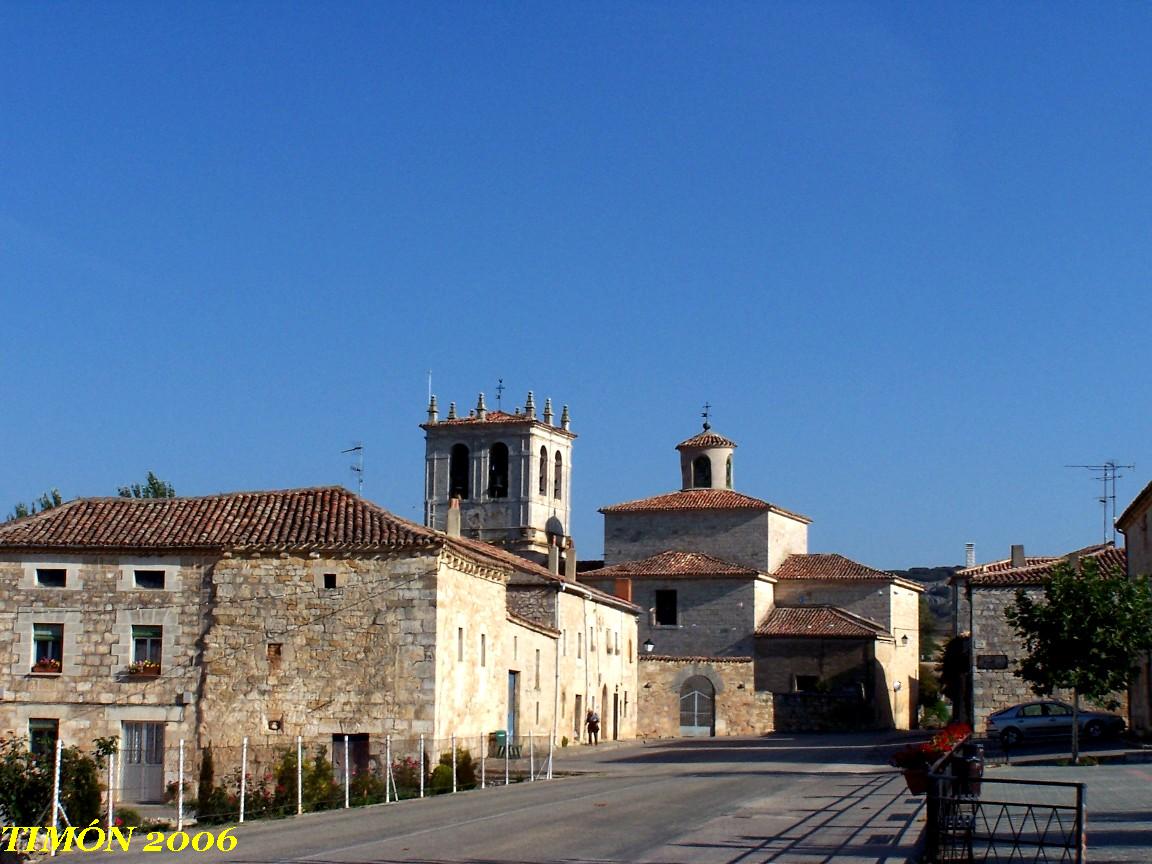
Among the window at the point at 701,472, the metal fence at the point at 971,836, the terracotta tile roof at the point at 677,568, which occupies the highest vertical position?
the window at the point at 701,472

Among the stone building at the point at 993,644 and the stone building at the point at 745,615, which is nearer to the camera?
the stone building at the point at 993,644

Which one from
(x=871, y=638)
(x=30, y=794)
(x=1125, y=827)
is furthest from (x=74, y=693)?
(x=871, y=638)

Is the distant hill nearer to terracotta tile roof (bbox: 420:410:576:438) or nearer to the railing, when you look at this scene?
terracotta tile roof (bbox: 420:410:576:438)

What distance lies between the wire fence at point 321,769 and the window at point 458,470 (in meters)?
37.3

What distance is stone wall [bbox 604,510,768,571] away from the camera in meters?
61.8

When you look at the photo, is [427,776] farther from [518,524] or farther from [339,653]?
[518,524]

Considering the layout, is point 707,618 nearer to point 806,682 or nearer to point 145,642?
point 806,682

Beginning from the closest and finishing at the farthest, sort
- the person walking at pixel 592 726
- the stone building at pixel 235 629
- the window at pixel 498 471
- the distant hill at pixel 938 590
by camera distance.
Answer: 1. the stone building at pixel 235 629
2. the person walking at pixel 592 726
3. the window at pixel 498 471
4. the distant hill at pixel 938 590

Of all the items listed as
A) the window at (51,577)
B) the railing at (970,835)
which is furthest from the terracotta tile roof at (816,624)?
the railing at (970,835)

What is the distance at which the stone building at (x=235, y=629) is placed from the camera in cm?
3241

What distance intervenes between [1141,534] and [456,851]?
28.9m

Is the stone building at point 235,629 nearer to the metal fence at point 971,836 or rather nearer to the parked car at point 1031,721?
the parked car at point 1031,721

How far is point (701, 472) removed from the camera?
2621 inches

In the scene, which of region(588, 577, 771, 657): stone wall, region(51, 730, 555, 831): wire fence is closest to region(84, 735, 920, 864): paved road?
region(51, 730, 555, 831): wire fence
